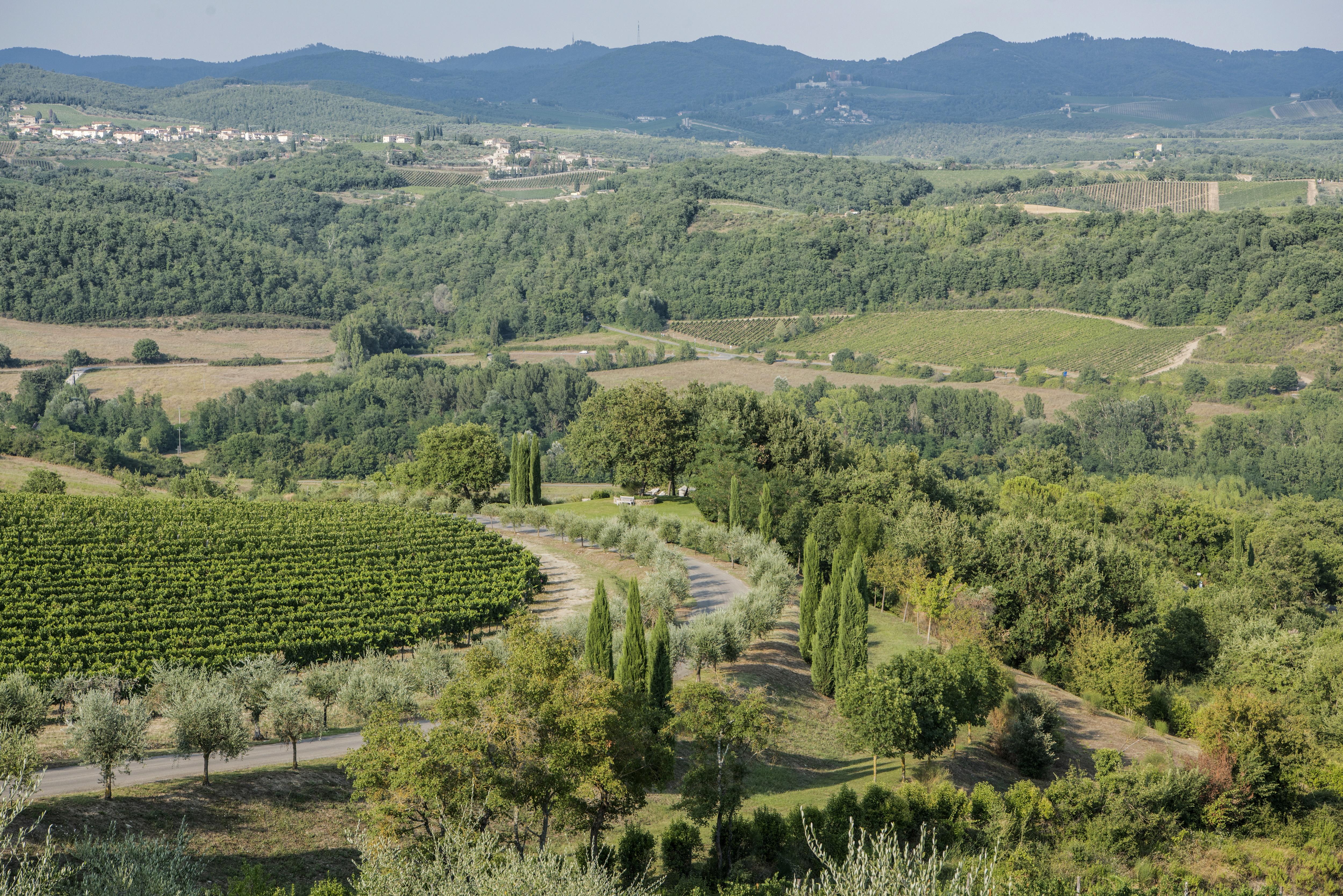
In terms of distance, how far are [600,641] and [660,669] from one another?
1.92 meters

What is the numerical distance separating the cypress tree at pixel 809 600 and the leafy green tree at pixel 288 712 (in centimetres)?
1775

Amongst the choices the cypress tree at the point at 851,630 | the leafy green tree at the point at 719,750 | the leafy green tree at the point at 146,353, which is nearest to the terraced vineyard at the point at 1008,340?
the leafy green tree at the point at 146,353

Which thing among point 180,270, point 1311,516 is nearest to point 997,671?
point 1311,516

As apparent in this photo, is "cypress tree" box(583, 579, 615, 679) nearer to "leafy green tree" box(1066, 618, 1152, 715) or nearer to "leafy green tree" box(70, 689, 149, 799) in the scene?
"leafy green tree" box(70, 689, 149, 799)

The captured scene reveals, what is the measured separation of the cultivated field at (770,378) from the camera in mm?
123875

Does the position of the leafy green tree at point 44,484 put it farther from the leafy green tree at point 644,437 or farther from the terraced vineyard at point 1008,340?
the terraced vineyard at point 1008,340

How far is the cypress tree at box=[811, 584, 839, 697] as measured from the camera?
119 feet

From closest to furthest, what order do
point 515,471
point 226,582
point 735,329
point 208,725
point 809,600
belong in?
point 208,725 → point 809,600 → point 226,582 → point 515,471 → point 735,329

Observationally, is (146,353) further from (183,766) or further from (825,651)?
(825,651)

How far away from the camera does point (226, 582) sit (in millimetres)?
43469

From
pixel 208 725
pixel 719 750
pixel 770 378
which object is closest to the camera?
pixel 208 725

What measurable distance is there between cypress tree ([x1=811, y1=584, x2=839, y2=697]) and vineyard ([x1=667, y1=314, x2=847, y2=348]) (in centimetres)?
12607

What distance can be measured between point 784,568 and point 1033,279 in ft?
442

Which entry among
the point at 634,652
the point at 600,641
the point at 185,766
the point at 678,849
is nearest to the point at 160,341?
the point at 185,766
